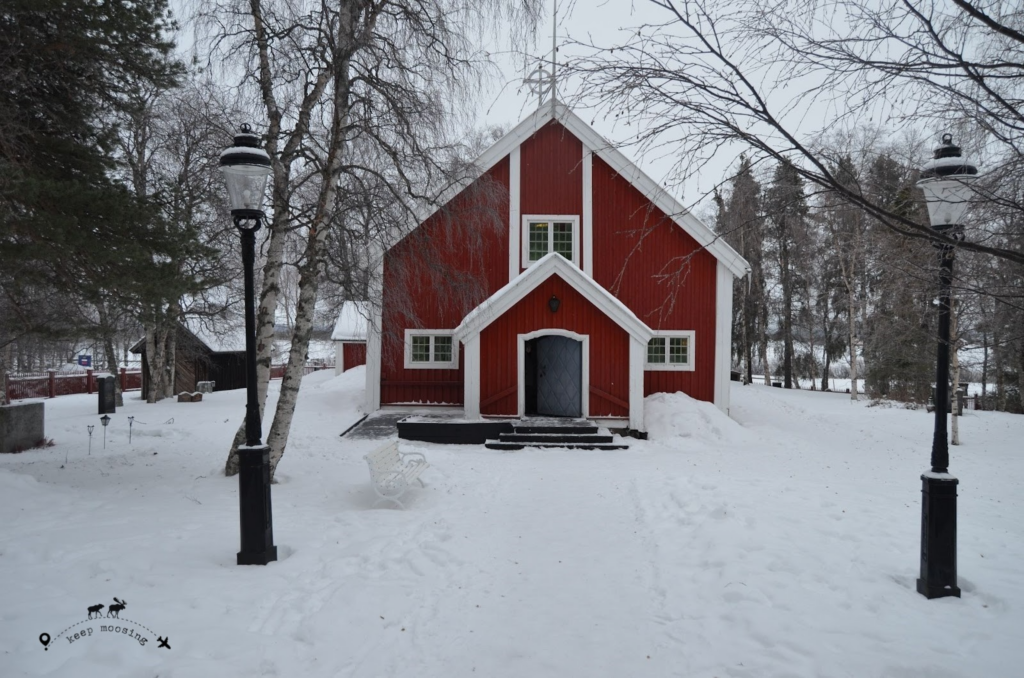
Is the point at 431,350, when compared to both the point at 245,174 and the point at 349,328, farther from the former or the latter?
the point at 349,328

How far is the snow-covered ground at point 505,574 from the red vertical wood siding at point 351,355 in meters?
17.5

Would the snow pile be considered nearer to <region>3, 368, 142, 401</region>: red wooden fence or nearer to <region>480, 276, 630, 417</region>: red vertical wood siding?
<region>480, 276, 630, 417</region>: red vertical wood siding

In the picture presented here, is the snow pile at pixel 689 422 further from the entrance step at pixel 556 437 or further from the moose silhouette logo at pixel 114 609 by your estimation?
the moose silhouette logo at pixel 114 609

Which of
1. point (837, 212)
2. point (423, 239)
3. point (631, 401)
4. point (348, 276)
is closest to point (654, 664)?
point (837, 212)

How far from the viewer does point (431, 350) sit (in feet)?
49.3

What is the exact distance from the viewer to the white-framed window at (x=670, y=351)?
49.6 feet

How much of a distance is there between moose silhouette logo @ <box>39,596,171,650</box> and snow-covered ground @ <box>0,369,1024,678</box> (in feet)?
0.07

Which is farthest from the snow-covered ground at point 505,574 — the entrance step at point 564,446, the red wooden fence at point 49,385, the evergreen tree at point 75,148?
the red wooden fence at point 49,385

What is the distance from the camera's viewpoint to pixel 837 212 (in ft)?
13.9

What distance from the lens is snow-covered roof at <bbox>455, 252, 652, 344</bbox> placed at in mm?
13023

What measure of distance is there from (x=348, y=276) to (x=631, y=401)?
306 inches

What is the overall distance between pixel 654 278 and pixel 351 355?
57.3 ft

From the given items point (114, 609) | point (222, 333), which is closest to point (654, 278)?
point (114, 609)

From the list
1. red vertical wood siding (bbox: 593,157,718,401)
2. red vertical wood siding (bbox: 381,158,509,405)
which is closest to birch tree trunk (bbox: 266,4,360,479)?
red vertical wood siding (bbox: 381,158,509,405)
